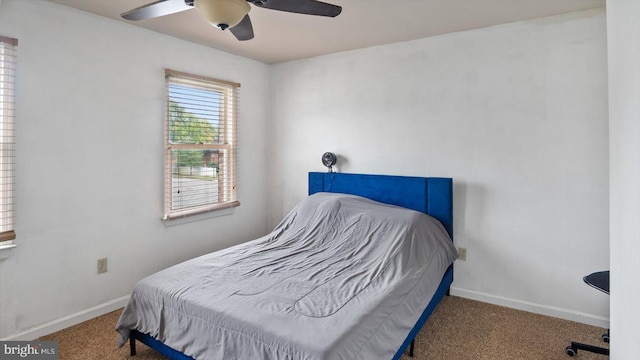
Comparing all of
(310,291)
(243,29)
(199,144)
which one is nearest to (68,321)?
(199,144)

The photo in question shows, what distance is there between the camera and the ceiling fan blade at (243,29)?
2018 millimetres

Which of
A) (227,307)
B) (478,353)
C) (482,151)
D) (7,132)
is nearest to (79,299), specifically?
(7,132)

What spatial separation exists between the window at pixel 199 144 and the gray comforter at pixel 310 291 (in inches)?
35.8

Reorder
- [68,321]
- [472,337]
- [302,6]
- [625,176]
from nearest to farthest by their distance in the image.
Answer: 1. [625,176]
2. [302,6]
3. [472,337]
4. [68,321]

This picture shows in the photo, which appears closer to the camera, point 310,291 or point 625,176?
point 625,176

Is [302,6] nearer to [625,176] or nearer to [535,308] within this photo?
[625,176]

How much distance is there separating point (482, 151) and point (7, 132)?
139 inches

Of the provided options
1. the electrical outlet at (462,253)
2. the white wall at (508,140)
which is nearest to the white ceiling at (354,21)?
the white wall at (508,140)

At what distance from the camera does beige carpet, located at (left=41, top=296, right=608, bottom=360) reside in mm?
2256

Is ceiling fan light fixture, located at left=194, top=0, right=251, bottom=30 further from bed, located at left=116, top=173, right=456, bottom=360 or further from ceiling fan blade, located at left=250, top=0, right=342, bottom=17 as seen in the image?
bed, located at left=116, top=173, right=456, bottom=360

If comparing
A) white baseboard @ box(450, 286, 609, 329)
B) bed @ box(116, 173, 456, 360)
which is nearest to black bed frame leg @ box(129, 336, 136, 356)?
bed @ box(116, 173, 456, 360)

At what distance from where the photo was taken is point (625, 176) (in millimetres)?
1150

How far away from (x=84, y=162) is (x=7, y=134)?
487 mm

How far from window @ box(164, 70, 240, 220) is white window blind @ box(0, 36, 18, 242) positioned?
110cm
